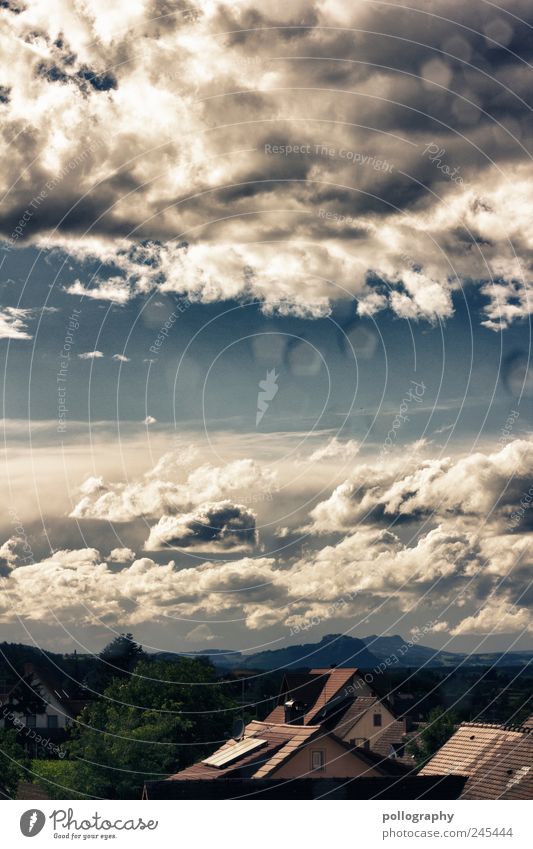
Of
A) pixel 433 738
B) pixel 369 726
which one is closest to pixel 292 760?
pixel 369 726

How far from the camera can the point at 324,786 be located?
1296 inches

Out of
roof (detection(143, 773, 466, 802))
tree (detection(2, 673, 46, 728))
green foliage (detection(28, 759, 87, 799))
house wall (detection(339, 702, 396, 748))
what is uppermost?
tree (detection(2, 673, 46, 728))

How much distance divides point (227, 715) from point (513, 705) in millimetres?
46111

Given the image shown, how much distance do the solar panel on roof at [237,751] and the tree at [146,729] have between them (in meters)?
1.90

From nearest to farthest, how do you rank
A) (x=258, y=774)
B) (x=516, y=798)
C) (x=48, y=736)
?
1. (x=516, y=798)
2. (x=258, y=774)
3. (x=48, y=736)

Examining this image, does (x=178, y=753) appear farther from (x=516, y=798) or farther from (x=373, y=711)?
(x=516, y=798)

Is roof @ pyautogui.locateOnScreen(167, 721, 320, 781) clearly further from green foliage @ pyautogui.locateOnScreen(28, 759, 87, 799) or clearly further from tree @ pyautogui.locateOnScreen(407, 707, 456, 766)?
tree @ pyautogui.locateOnScreen(407, 707, 456, 766)

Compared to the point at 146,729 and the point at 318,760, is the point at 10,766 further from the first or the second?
the point at 318,760

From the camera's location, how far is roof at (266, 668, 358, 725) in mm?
58112

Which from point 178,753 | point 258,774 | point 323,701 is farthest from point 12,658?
point 258,774

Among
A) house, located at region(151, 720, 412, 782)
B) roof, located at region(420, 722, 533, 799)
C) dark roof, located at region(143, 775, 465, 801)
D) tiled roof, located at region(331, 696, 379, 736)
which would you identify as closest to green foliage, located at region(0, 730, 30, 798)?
house, located at region(151, 720, 412, 782)

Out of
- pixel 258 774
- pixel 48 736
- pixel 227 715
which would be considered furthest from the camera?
pixel 48 736

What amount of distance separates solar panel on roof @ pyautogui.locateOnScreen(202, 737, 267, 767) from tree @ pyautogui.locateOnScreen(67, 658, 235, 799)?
6.22 feet

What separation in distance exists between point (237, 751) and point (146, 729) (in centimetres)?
1880
